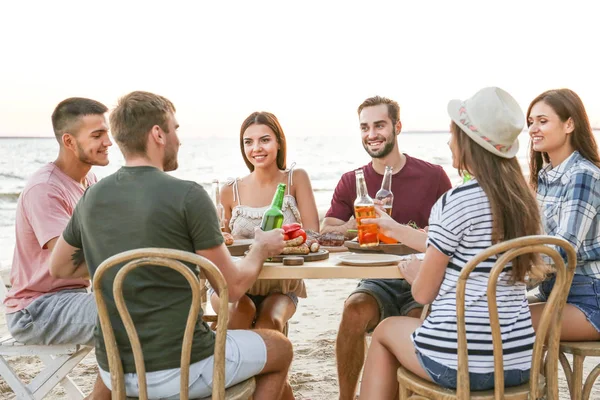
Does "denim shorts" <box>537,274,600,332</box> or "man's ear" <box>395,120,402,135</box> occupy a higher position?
"man's ear" <box>395,120,402,135</box>

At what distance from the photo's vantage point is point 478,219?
85.2 inches

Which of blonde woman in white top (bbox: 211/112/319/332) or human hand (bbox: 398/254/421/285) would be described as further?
blonde woman in white top (bbox: 211/112/319/332)

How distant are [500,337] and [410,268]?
0.42 m

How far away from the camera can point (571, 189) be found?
2.83 meters

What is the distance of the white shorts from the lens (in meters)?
2.16

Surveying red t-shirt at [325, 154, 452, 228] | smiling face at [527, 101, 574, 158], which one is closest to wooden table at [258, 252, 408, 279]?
smiling face at [527, 101, 574, 158]

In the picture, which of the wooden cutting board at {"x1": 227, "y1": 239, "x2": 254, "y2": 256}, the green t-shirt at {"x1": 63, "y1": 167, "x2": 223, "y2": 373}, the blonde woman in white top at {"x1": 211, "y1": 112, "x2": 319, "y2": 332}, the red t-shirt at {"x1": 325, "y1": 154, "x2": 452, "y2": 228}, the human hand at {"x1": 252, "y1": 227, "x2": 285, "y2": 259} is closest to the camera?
the green t-shirt at {"x1": 63, "y1": 167, "x2": 223, "y2": 373}

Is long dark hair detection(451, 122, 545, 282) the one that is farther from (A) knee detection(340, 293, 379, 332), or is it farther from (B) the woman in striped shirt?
(A) knee detection(340, 293, 379, 332)

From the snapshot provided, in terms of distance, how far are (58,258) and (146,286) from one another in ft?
1.61

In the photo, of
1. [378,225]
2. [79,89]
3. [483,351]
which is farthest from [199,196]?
[79,89]

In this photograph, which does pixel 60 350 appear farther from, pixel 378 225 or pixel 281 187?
pixel 378 225

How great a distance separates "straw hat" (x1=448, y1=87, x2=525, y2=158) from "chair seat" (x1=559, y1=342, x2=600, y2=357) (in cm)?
89

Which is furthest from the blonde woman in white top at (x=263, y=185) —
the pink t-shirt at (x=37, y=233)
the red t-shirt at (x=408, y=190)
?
the pink t-shirt at (x=37, y=233)

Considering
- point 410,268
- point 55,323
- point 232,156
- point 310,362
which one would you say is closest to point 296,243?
point 410,268
